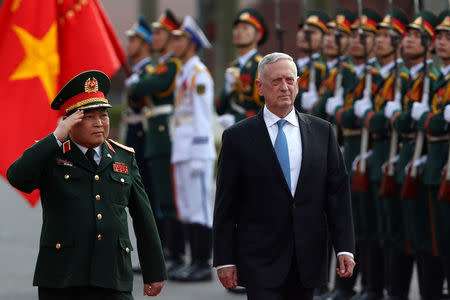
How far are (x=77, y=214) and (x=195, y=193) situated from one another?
5.34 meters

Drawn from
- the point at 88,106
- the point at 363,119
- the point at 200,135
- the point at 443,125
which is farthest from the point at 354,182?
the point at 88,106

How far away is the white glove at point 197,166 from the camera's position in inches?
412

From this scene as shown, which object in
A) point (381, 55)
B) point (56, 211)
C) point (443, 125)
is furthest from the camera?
point (381, 55)

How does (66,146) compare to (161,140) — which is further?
(161,140)

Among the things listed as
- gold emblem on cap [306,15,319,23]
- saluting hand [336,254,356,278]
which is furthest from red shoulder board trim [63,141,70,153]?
gold emblem on cap [306,15,319,23]

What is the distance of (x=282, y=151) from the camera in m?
5.59

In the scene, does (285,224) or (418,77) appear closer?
(285,224)

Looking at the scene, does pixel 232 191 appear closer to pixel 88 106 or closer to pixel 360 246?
pixel 88 106

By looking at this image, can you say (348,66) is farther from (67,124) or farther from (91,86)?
(67,124)

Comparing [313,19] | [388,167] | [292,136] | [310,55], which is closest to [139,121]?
[313,19]

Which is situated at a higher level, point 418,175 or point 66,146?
point 66,146

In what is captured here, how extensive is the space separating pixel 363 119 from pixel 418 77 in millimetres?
567

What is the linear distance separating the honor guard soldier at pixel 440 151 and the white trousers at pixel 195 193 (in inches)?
118

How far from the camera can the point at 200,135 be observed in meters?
10.4
